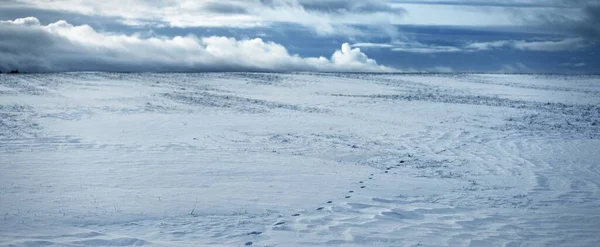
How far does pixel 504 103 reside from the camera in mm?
31672

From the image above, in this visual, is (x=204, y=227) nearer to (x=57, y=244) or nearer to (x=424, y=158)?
(x=57, y=244)

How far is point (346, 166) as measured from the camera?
1398 cm

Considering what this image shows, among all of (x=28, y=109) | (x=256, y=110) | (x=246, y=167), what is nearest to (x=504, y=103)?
(x=256, y=110)

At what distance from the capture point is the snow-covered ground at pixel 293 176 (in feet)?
28.3

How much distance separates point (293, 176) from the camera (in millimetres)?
12641

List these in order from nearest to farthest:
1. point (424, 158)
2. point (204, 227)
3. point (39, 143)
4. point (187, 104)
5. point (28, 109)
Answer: point (204, 227) < point (424, 158) < point (39, 143) < point (28, 109) < point (187, 104)

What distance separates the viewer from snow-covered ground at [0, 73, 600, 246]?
8.64 m

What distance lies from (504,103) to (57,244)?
30043mm

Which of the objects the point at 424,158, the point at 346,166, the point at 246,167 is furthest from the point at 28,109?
the point at 424,158

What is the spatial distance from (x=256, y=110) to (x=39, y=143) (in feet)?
40.0

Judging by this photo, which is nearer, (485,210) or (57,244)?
(57,244)

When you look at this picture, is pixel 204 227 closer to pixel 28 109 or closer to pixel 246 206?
pixel 246 206

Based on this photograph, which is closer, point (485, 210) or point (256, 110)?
point (485, 210)

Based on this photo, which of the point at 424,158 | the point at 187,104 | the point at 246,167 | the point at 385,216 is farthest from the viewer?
the point at 187,104
